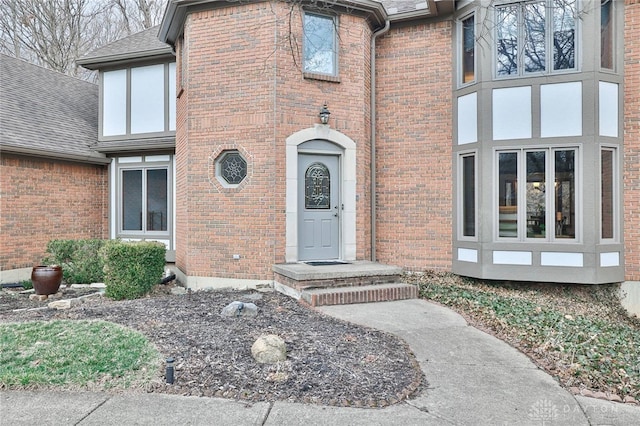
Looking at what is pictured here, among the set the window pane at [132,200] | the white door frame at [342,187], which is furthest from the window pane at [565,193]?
the window pane at [132,200]

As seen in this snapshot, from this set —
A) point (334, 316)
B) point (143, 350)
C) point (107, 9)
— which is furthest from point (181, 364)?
point (107, 9)

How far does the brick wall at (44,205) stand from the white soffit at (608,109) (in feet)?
38.2

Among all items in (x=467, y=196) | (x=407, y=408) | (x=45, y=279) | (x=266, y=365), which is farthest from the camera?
(x=467, y=196)

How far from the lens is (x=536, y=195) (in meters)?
7.76

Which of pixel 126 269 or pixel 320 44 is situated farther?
pixel 320 44

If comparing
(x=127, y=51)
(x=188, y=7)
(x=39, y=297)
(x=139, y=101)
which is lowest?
(x=39, y=297)

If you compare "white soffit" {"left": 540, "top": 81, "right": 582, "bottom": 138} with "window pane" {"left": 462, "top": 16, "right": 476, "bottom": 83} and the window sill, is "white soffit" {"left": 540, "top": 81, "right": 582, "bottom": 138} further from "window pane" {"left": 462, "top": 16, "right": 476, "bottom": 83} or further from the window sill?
the window sill

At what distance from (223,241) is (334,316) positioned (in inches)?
121

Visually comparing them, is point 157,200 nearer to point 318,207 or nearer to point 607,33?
point 318,207

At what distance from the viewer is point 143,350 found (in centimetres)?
438

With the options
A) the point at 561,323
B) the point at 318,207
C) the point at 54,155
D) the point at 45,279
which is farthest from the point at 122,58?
the point at 561,323

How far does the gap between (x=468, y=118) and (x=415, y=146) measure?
3.90 ft

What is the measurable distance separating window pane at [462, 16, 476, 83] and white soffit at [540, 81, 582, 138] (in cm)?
139

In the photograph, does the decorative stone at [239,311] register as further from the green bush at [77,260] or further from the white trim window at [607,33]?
the white trim window at [607,33]
